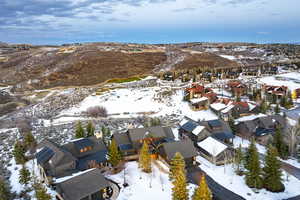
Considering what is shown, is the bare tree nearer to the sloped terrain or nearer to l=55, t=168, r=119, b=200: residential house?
l=55, t=168, r=119, b=200: residential house

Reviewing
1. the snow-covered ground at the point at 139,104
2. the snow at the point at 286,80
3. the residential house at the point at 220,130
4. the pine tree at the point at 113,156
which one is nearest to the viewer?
the pine tree at the point at 113,156

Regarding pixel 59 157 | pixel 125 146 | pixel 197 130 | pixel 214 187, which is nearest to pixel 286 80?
pixel 197 130

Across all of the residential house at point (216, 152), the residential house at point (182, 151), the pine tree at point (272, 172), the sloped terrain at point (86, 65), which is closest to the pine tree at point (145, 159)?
the residential house at point (182, 151)

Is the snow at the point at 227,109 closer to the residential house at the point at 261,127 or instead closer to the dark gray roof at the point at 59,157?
the residential house at the point at 261,127

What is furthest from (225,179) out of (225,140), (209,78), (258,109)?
(209,78)

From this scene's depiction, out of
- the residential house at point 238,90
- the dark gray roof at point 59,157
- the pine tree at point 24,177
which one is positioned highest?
the residential house at point 238,90

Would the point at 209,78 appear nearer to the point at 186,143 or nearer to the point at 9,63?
the point at 186,143
